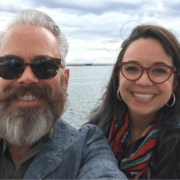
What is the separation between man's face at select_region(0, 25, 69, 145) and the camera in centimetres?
174

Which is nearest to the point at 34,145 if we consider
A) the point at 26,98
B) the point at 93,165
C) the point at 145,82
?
the point at 26,98

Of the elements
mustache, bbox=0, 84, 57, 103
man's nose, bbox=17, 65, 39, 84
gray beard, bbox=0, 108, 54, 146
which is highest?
man's nose, bbox=17, 65, 39, 84

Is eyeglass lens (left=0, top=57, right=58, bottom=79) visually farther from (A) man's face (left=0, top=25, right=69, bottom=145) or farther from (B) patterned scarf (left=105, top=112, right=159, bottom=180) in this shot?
(B) patterned scarf (left=105, top=112, right=159, bottom=180)

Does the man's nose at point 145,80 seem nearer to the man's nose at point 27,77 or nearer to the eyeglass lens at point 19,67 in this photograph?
the eyeglass lens at point 19,67

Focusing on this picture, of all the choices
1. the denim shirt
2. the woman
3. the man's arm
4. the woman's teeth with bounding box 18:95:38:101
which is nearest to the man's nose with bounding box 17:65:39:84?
the woman's teeth with bounding box 18:95:38:101

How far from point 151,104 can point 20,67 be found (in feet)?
4.64

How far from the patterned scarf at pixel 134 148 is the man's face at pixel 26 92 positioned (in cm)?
108

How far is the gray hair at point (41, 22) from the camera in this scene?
1.83 m

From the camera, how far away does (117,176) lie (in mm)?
1530

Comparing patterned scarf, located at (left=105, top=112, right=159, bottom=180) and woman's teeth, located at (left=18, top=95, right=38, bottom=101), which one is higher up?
woman's teeth, located at (left=18, top=95, right=38, bottom=101)

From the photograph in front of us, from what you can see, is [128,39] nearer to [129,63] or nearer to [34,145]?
[129,63]

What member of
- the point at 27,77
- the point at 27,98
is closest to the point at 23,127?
the point at 27,98

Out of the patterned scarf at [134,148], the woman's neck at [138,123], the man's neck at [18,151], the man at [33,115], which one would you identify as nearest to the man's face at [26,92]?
the man at [33,115]

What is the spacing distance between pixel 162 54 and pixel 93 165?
4.41ft
